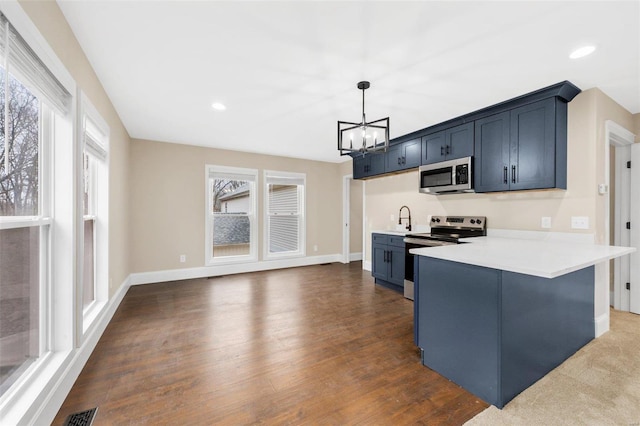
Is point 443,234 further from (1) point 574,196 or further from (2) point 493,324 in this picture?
(2) point 493,324

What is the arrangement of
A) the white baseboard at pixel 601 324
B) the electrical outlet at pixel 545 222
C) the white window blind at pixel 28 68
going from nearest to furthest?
the white window blind at pixel 28 68, the white baseboard at pixel 601 324, the electrical outlet at pixel 545 222

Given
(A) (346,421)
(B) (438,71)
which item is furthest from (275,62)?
(A) (346,421)

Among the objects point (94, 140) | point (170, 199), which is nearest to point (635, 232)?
point (94, 140)

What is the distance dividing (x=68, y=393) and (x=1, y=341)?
0.76 m

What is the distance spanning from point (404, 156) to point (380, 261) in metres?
1.86

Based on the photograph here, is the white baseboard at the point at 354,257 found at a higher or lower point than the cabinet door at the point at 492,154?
lower

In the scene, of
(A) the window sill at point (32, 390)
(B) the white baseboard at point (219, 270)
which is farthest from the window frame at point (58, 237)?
(B) the white baseboard at point (219, 270)

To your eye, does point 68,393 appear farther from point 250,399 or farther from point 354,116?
point 354,116

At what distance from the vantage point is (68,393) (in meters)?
1.81

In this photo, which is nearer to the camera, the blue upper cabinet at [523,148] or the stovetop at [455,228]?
the blue upper cabinet at [523,148]

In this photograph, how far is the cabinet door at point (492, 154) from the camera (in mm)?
3084

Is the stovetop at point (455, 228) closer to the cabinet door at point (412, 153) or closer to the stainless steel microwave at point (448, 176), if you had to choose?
the stainless steel microwave at point (448, 176)

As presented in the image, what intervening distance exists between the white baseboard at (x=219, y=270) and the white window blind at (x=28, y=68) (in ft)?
11.7

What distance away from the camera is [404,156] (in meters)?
4.42
